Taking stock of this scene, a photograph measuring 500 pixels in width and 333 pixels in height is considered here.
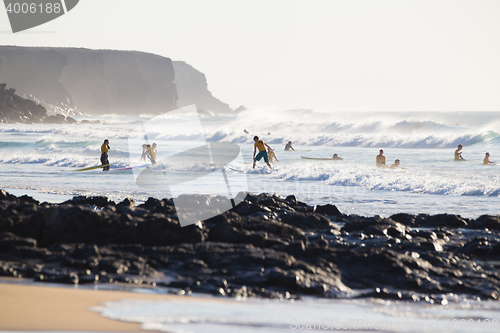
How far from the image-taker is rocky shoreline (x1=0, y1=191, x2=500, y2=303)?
5.34 meters

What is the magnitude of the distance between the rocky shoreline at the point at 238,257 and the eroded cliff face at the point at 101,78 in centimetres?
13608

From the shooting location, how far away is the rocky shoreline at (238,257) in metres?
5.34

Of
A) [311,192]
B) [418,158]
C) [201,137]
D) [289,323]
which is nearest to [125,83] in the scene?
[201,137]

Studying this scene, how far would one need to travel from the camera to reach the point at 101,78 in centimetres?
15462

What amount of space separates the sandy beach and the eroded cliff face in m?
138

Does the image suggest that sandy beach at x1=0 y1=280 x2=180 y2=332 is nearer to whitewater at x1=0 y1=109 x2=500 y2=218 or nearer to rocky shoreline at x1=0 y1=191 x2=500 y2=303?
rocky shoreline at x1=0 y1=191 x2=500 y2=303

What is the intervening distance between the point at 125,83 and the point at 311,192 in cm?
15123

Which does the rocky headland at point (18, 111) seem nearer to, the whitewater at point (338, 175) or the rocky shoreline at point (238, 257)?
the whitewater at point (338, 175)

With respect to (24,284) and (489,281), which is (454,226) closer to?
(489,281)

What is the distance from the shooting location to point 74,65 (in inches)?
5935

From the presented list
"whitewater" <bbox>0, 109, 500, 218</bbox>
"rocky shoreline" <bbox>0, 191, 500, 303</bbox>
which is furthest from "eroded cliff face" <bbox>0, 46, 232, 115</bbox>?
"rocky shoreline" <bbox>0, 191, 500, 303</bbox>

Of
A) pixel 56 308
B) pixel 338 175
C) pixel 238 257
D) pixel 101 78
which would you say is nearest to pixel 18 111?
pixel 338 175

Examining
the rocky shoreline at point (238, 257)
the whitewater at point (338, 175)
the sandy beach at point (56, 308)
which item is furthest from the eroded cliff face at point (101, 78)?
the sandy beach at point (56, 308)

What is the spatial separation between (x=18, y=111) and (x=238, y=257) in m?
73.8
